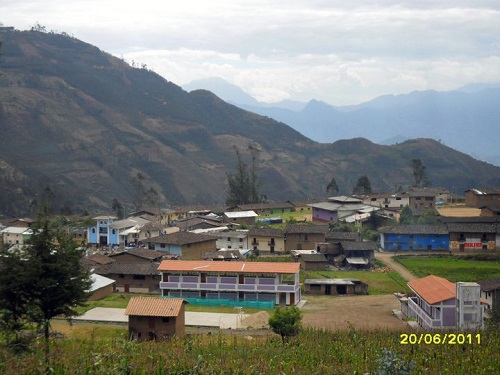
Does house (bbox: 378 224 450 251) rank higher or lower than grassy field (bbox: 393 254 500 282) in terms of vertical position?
higher

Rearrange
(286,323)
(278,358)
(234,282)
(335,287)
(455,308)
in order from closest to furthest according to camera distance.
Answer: (278,358) → (286,323) → (455,308) → (234,282) → (335,287)

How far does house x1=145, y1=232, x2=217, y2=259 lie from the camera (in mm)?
43312

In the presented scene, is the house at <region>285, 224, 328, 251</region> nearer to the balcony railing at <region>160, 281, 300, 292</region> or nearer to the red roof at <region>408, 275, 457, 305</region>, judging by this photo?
the balcony railing at <region>160, 281, 300, 292</region>

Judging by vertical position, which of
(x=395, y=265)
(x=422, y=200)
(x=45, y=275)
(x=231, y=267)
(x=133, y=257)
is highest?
(x=45, y=275)

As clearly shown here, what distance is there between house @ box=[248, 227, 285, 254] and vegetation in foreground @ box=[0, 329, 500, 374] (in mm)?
26529

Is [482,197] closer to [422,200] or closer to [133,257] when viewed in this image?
[422,200]

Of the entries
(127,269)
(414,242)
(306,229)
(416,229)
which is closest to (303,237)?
(306,229)

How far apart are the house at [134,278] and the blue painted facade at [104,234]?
49.6 feet

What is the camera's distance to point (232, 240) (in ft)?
157

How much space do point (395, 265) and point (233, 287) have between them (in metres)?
13.2

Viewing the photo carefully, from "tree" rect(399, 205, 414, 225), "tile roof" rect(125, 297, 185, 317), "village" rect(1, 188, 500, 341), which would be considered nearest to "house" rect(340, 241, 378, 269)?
"village" rect(1, 188, 500, 341)

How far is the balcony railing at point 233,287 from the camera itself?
111 ft

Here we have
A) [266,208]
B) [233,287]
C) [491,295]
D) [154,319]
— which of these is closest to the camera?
[154,319]

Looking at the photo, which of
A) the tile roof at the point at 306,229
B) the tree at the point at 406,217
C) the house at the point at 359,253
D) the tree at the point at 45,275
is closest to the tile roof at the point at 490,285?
the house at the point at 359,253
